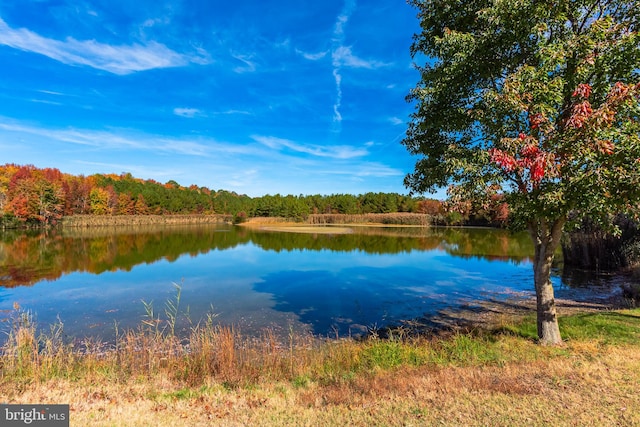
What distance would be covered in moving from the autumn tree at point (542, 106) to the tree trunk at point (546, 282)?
0.02m

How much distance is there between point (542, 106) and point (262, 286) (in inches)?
558

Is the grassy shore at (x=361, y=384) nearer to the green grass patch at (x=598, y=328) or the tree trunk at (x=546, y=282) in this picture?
the green grass patch at (x=598, y=328)

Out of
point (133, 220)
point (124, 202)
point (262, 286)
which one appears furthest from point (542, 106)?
point (124, 202)

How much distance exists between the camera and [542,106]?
19.0 feet

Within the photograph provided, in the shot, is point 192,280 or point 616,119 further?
point 192,280

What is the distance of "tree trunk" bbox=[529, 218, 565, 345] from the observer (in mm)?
7645

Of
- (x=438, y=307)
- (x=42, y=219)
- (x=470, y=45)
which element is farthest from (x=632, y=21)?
(x=42, y=219)

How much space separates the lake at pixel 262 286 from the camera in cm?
1178

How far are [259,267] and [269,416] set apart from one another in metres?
18.9

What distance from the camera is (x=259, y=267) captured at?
23203 mm

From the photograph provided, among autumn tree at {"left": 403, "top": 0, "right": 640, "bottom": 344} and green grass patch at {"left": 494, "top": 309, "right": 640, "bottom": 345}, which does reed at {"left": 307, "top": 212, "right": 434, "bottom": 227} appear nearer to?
green grass patch at {"left": 494, "top": 309, "right": 640, "bottom": 345}

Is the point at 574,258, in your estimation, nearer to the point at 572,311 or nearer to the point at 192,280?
the point at 572,311

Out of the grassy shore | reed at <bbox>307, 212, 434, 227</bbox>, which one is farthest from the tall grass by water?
reed at <bbox>307, 212, 434, 227</bbox>

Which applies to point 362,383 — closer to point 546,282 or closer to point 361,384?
point 361,384
